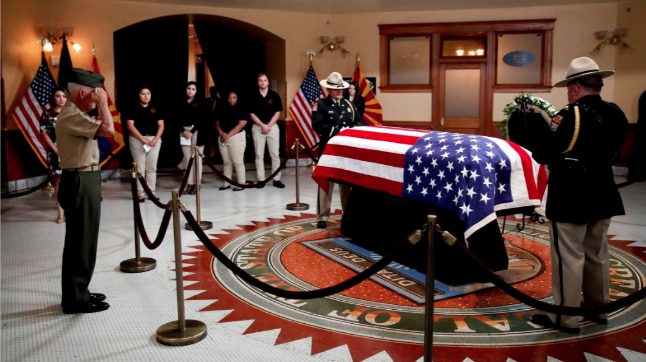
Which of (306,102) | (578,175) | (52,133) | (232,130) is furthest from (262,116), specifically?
(578,175)

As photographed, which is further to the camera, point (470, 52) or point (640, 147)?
point (470, 52)

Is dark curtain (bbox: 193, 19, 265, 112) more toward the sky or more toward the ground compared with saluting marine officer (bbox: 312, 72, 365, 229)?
more toward the sky

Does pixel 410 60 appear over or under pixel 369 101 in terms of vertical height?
over

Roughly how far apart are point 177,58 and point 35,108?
318cm

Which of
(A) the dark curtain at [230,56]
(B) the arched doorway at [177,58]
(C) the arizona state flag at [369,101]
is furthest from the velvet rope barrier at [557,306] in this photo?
(A) the dark curtain at [230,56]

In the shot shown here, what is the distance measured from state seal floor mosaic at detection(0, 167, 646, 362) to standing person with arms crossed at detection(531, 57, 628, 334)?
0.37 m

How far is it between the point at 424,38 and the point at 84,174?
8460mm

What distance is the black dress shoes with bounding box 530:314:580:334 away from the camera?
3.41 metres

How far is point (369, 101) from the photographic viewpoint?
10953 mm

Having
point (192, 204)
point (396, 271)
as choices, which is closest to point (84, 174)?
point (396, 271)

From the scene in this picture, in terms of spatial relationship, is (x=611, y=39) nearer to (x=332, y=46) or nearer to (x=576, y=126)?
(x=332, y=46)

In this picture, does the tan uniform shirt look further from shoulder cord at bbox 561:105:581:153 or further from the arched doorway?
the arched doorway

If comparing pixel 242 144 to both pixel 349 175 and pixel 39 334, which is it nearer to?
pixel 349 175

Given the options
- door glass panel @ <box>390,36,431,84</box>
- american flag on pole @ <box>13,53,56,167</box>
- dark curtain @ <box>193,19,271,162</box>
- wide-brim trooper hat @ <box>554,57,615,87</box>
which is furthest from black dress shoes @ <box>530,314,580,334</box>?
dark curtain @ <box>193,19,271,162</box>
